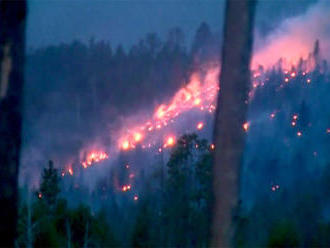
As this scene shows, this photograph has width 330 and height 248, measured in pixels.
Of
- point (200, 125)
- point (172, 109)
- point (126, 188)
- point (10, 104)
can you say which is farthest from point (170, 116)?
point (10, 104)

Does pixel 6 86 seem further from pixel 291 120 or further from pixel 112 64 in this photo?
pixel 112 64

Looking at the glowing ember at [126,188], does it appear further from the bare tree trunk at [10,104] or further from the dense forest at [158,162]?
the bare tree trunk at [10,104]

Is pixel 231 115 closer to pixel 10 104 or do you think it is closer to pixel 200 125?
pixel 10 104

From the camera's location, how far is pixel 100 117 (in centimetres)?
4350

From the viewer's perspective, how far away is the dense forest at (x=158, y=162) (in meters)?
16.6

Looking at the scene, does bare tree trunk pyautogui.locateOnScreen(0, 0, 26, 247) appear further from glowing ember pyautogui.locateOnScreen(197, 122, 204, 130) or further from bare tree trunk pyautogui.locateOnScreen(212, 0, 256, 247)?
glowing ember pyautogui.locateOnScreen(197, 122, 204, 130)

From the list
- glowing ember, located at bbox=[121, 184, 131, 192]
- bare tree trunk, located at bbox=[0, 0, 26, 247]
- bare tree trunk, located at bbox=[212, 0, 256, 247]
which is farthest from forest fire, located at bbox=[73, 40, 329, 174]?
bare tree trunk, located at bbox=[212, 0, 256, 247]

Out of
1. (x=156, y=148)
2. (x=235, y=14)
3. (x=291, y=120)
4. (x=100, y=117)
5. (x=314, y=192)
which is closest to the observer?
(x=235, y=14)

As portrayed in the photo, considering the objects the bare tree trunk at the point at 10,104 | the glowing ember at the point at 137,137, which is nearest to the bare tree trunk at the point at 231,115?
the bare tree trunk at the point at 10,104

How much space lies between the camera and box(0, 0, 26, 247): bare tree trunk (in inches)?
201

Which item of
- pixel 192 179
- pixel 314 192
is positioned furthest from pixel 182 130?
Result: pixel 192 179

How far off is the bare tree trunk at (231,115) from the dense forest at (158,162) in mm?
6526

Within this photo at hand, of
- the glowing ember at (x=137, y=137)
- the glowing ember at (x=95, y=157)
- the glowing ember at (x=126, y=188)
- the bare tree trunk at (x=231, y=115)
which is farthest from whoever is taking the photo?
the glowing ember at (x=95, y=157)

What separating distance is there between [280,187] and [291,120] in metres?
7.52
